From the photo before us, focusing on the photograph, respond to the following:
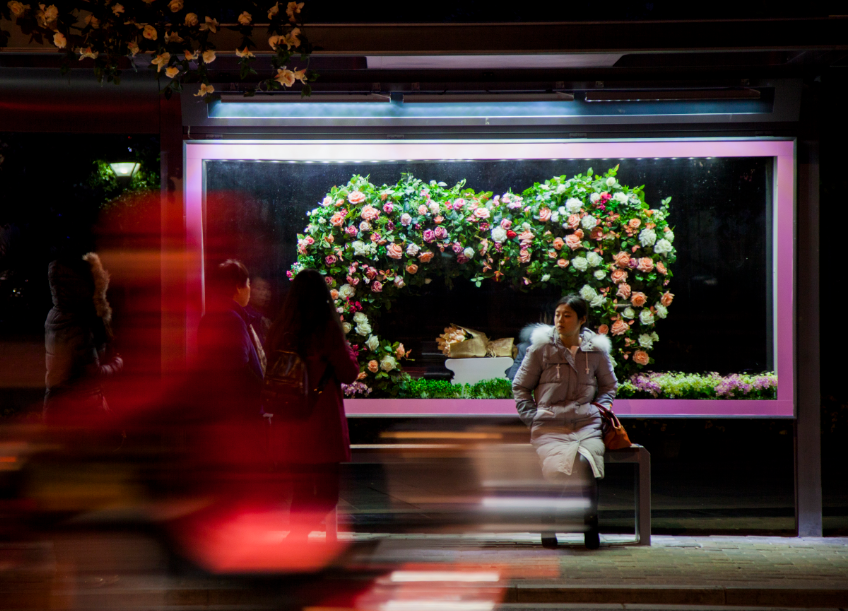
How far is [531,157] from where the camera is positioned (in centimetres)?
655

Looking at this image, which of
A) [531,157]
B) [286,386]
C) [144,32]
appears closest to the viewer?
[286,386]

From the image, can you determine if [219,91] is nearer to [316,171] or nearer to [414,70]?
[316,171]

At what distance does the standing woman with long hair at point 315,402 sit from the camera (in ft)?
15.9

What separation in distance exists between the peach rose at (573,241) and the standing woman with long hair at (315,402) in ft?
8.53

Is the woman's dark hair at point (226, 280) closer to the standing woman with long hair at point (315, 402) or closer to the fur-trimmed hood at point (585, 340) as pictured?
the standing woman with long hair at point (315, 402)

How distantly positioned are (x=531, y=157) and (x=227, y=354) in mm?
3220

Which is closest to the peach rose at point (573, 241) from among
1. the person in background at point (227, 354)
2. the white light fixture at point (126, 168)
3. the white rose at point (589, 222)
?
the white rose at point (589, 222)

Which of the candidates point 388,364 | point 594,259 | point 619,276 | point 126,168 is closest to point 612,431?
point 619,276

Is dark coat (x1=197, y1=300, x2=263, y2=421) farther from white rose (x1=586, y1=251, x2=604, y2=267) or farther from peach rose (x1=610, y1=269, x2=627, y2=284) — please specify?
peach rose (x1=610, y1=269, x2=627, y2=284)

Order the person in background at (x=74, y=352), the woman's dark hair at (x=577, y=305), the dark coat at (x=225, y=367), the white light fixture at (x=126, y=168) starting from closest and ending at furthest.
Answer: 1. the dark coat at (x=225, y=367)
2. the person in background at (x=74, y=352)
3. the woman's dark hair at (x=577, y=305)
4. the white light fixture at (x=126, y=168)

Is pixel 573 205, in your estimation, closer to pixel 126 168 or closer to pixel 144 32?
pixel 144 32

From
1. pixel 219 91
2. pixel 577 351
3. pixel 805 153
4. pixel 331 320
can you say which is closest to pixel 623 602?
pixel 577 351

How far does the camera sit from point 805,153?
6.21 metres

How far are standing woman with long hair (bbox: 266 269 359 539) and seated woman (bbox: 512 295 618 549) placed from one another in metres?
1.63
